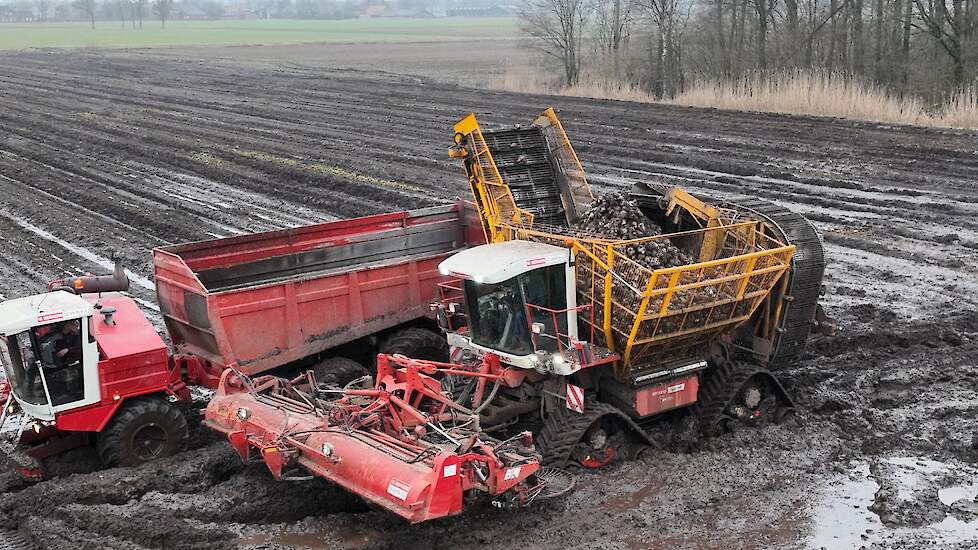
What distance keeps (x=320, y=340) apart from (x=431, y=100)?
87.2 ft

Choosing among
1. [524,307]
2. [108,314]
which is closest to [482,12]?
[108,314]

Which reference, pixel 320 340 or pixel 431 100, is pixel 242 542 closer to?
pixel 320 340

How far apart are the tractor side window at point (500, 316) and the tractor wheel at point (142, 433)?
10.1ft

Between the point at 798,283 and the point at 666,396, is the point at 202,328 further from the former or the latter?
the point at 798,283

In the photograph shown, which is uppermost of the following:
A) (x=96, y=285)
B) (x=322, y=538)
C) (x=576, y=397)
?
(x=96, y=285)

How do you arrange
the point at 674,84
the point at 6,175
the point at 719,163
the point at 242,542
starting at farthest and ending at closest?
the point at 674,84 → the point at 6,175 → the point at 719,163 → the point at 242,542

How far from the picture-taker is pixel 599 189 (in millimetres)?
22719

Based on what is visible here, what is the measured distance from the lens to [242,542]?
352 inches

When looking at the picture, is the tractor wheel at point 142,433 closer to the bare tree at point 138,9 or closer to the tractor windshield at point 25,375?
the tractor windshield at point 25,375

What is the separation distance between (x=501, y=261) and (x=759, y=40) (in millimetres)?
28121

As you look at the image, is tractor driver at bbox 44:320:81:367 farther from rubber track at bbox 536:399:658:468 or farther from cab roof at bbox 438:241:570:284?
rubber track at bbox 536:399:658:468

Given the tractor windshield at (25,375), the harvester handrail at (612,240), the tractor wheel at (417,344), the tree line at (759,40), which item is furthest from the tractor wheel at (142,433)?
the tree line at (759,40)

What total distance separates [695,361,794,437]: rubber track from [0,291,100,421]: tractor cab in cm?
593

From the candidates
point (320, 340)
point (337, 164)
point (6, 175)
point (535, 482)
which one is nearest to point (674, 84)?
point (337, 164)
